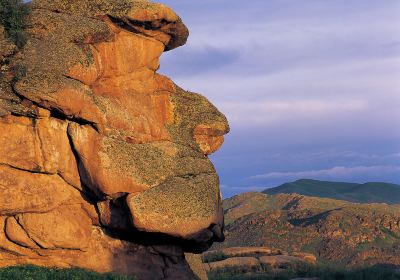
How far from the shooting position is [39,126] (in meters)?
26.7

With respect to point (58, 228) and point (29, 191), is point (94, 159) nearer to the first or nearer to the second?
point (29, 191)

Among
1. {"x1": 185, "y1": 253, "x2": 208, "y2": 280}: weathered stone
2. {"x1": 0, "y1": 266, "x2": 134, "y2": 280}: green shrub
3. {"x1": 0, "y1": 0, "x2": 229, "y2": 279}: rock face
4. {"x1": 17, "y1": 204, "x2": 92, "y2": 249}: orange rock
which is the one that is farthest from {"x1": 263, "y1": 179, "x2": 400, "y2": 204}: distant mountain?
{"x1": 0, "y1": 266, "x2": 134, "y2": 280}: green shrub

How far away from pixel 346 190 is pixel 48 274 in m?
128

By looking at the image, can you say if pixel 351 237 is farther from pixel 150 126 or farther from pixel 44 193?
pixel 44 193

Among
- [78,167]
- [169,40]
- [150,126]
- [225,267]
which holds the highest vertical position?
[169,40]

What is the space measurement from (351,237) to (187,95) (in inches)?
1296

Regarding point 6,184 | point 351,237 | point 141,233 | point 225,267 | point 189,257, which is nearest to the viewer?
point 6,184

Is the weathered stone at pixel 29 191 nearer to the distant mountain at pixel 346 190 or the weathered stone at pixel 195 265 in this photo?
the weathered stone at pixel 195 265

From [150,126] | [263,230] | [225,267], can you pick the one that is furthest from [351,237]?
[150,126]

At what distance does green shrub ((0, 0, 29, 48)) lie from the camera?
91.1ft

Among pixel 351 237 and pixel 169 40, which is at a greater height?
pixel 169 40

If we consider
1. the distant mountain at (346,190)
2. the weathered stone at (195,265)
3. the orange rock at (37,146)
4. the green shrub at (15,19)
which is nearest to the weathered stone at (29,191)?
the orange rock at (37,146)

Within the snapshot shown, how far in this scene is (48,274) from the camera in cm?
2509

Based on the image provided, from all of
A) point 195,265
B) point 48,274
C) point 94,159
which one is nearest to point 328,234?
point 195,265
